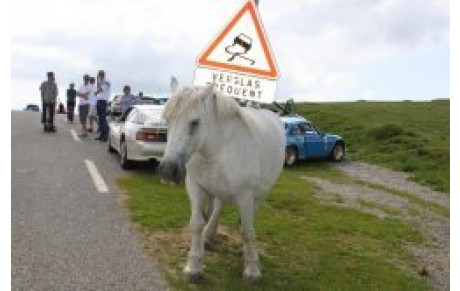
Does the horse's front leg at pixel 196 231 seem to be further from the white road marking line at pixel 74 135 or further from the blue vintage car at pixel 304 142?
the white road marking line at pixel 74 135

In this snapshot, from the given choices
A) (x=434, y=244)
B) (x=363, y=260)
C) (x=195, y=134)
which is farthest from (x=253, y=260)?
(x=434, y=244)

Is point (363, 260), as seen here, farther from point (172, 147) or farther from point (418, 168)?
point (418, 168)

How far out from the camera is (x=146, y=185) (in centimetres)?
1432

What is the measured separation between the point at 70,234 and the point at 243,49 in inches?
161

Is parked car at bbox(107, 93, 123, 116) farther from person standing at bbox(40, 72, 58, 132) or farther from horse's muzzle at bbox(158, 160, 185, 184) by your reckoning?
horse's muzzle at bbox(158, 160, 185, 184)

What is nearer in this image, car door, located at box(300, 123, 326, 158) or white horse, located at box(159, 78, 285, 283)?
white horse, located at box(159, 78, 285, 283)

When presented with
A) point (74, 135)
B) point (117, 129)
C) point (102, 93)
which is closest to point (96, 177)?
point (117, 129)

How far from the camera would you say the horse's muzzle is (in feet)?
21.0

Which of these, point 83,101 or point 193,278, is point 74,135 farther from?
point 193,278

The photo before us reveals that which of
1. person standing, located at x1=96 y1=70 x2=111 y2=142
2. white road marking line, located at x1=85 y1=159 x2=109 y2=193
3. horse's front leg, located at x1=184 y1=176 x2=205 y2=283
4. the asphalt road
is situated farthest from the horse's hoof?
person standing, located at x1=96 y1=70 x2=111 y2=142

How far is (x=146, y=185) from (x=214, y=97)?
297 inches

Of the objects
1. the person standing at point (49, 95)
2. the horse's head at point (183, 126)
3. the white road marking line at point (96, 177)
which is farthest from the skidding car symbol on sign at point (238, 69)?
the person standing at point (49, 95)

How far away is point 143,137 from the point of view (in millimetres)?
16094
